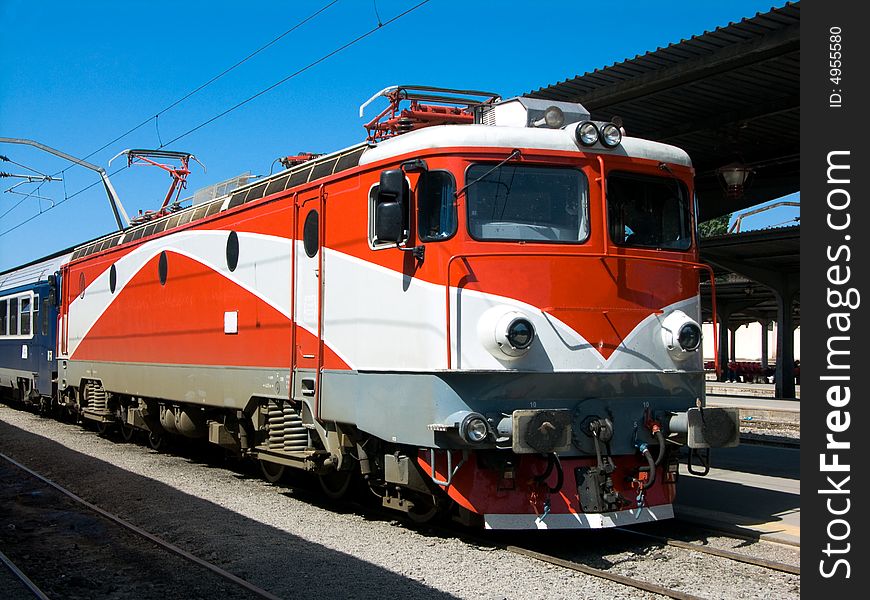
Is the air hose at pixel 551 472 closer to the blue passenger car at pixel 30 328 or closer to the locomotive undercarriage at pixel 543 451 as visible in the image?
the locomotive undercarriage at pixel 543 451

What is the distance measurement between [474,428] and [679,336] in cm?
207

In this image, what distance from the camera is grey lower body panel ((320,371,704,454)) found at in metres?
7.06

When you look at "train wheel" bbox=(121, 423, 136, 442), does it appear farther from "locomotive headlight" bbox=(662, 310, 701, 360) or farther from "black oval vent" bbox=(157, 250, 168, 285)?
"locomotive headlight" bbox=(662, 310, 701, 360)

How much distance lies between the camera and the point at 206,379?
1086 centimetres

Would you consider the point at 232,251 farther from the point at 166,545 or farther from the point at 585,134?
the point at 585,134

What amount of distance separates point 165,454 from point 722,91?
971 cm

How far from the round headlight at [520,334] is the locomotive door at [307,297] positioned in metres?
2.28

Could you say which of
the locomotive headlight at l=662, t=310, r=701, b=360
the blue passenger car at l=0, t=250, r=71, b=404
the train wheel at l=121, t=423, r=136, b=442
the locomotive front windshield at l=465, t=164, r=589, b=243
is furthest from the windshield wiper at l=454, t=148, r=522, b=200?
the blue passenger car at l=0, t=250, r=71, b=404

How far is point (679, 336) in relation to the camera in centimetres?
770

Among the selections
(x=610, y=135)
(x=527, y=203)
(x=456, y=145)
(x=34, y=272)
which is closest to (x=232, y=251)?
(x=456, y=145)

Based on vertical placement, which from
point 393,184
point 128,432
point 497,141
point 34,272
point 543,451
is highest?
point 497,141

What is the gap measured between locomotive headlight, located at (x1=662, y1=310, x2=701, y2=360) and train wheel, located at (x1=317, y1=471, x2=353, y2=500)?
3359 millimetres

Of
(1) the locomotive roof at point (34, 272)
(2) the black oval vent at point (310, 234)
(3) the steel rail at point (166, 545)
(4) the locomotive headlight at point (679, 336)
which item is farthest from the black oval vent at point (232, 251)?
(1) the locomotive roof at point (34, 272)
